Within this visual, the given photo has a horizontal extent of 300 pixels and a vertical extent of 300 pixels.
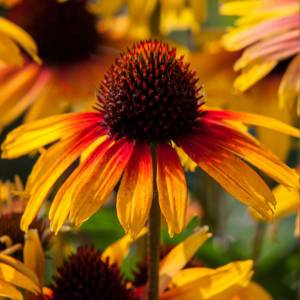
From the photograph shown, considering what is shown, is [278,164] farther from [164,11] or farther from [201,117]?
[164,11]

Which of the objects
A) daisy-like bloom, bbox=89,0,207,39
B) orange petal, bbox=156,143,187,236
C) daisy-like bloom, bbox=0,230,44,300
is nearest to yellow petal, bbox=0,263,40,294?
daisy-like bloom, bbox=0,230,44,300

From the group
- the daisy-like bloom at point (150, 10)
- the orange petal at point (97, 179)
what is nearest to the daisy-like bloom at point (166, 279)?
the orange petal at point (97, 179)

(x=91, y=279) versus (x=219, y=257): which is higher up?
(x=91, y=279)

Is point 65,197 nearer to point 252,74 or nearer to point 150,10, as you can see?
point 252,74

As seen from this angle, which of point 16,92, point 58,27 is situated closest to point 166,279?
point 16,92

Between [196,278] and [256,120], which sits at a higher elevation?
[256,120]

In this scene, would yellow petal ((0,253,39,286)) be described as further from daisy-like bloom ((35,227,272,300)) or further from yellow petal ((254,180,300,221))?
yellow petal ((254,180,300,221))

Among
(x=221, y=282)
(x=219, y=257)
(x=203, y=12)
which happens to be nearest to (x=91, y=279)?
(x=221, y=282)
